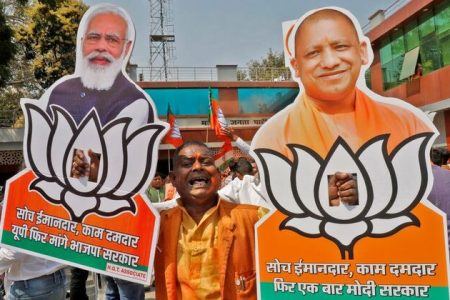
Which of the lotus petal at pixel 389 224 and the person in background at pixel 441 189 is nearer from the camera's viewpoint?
the lotus petal at pixel 389 224

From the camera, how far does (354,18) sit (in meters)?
1.89

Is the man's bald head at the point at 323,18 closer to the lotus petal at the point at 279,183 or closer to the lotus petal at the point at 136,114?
the lotus petal at the point at 279,183

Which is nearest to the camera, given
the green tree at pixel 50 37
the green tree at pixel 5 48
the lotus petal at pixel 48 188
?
the lotus petal at pixel 48 188

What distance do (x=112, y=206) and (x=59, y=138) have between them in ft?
1.28

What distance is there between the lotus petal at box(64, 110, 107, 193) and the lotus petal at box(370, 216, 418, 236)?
115 centimetres

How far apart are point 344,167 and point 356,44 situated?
476mm

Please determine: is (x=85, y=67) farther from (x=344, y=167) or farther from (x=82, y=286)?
(x=82, y=286)

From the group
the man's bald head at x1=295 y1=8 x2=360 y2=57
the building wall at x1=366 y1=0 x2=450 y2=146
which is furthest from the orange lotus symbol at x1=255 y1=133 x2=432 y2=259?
the building wall at x1=366 y1=0 x2=450 y2=146

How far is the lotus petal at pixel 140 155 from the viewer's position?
6.72 feet

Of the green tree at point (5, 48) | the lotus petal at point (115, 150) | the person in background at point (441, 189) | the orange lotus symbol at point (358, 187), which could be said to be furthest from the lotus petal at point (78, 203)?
the green tree at point (5, 48)

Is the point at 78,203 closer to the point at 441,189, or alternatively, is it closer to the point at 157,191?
the point at 441,189

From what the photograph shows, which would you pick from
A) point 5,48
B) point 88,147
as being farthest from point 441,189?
point 5,48

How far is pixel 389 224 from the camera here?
1839 millimetres

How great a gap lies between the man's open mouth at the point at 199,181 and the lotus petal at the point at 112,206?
0.30 m
